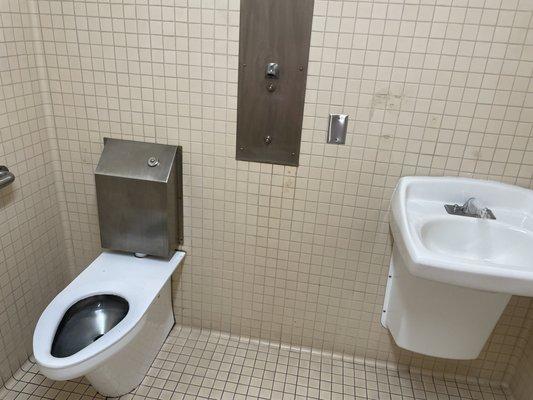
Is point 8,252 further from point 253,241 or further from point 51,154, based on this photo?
point 253,241

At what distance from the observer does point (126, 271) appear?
152 centimetres

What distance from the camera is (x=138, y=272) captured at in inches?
60.2

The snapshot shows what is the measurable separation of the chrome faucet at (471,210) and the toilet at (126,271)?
987mm

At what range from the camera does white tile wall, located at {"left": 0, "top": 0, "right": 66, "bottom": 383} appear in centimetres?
134

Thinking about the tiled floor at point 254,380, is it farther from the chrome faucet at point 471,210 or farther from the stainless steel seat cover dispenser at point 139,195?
the chrome faucet at point 471,210

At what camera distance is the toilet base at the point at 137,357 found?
1398 mm

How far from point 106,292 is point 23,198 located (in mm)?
477

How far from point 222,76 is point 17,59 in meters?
0.70

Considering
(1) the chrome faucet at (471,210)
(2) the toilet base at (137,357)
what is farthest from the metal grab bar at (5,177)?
(1) the chrome faucet at (471,210)

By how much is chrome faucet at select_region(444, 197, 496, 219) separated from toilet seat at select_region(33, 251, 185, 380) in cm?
105

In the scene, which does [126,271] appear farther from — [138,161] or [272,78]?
[272,78]

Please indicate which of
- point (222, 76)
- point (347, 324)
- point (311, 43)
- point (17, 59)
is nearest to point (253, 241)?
point (347, 324)

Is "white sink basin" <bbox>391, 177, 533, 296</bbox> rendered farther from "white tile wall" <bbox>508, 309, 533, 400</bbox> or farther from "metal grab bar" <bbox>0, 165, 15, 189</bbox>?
"metal grab bar" <bbox>0, 165, 15, 189</bbox>

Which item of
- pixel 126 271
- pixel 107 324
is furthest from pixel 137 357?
pixel 126 271
